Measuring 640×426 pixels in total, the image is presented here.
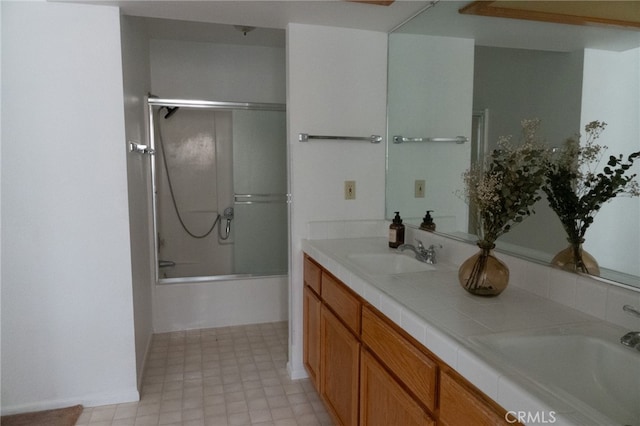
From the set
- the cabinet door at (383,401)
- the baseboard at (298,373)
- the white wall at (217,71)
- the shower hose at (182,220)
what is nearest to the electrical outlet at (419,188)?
the cabinet door at (383,401)

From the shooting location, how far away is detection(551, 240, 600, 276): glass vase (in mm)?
1302

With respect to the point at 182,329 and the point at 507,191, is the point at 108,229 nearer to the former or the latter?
the point at 182,329

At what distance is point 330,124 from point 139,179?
129cm

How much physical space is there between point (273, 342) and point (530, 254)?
210cm

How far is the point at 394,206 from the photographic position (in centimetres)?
261

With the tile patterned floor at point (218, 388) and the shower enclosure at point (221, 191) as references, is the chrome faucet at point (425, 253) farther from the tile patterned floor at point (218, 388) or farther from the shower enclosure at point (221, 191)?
the shower enclosure at point (221, 191)

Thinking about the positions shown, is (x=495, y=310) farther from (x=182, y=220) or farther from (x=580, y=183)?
(x=182, y=220)

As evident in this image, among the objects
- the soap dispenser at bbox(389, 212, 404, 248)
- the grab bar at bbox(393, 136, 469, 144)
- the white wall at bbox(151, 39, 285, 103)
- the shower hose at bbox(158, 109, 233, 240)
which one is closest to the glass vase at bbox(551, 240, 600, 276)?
the grab bar at bbox(393, 136, 469, 144)

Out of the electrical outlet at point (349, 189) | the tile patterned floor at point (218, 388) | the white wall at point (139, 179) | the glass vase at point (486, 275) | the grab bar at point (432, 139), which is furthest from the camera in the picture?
the electrical outlet at point (349, 189)

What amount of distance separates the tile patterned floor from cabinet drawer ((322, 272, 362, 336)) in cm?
67

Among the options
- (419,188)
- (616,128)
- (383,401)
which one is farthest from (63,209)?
(616,128)

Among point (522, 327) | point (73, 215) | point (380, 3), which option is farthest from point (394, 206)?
point (73, 215)

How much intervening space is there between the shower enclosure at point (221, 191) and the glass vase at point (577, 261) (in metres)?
2.54

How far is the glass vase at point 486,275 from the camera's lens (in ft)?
4.52
